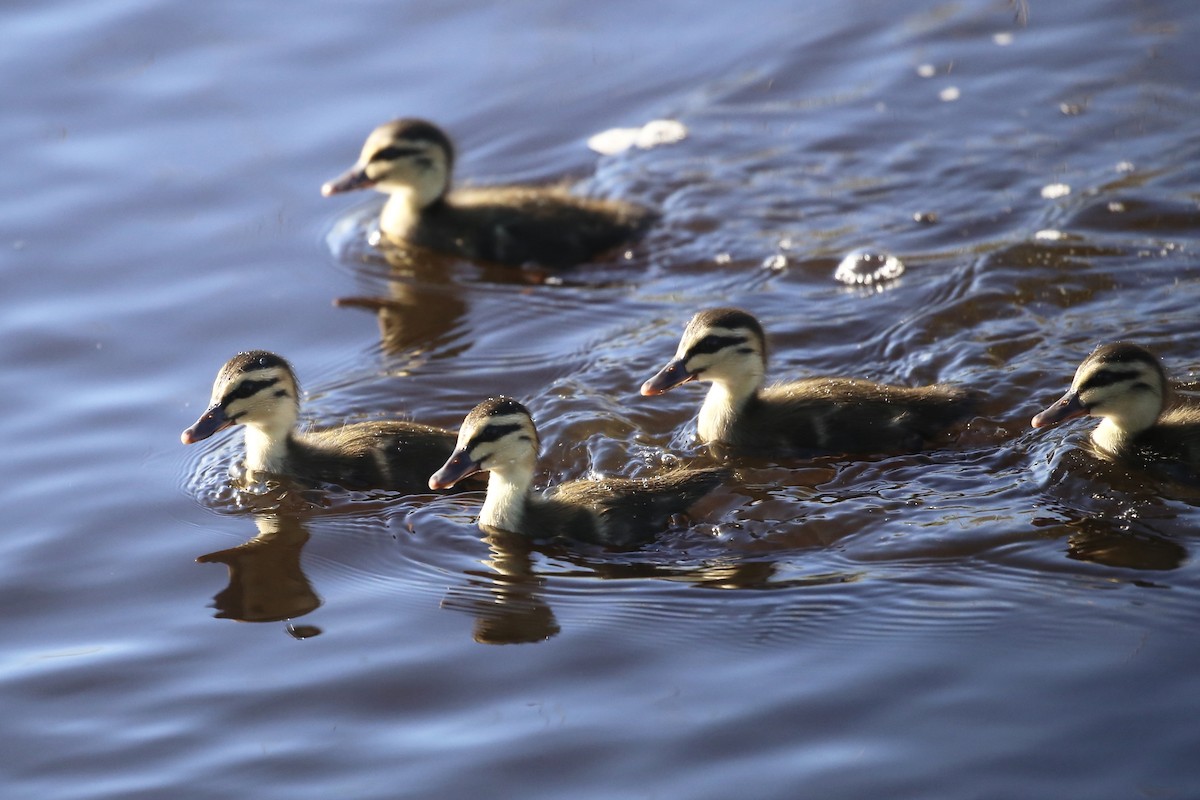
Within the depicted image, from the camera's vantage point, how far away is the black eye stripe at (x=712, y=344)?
6.38 metres

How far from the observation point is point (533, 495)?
19.5 ft

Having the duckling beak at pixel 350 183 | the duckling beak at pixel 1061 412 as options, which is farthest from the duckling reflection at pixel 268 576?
the duckling beak at pixel 350 183

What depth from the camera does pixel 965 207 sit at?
834cm

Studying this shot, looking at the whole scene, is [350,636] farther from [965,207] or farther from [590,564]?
[965,207]

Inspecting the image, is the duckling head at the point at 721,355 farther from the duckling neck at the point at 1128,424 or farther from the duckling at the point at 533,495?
the duckling neck at the point at 1128,424

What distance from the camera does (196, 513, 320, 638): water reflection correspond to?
221 inches

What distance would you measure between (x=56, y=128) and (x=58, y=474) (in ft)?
12.4

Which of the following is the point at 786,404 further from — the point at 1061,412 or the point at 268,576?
the point at 268,576

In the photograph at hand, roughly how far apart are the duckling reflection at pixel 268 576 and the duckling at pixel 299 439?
0.28 metres

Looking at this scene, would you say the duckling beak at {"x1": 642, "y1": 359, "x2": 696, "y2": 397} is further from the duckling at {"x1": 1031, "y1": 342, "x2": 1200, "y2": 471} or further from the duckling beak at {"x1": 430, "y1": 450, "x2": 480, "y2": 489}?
the duckling at {"x1": 1031, "y1": 342, "x2": 1200, "y2": 471}

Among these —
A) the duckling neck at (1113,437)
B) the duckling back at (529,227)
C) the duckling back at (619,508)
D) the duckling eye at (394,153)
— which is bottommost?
the duckling back at (619,508)

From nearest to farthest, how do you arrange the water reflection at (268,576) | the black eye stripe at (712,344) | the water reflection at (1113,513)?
1. the water reflection at (1113,513)
2. the water reflection at (268,576)
3. the black eye stripe at (712,344)

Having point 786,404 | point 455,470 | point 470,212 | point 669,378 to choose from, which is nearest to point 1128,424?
point 786,404

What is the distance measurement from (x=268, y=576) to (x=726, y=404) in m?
1.91
